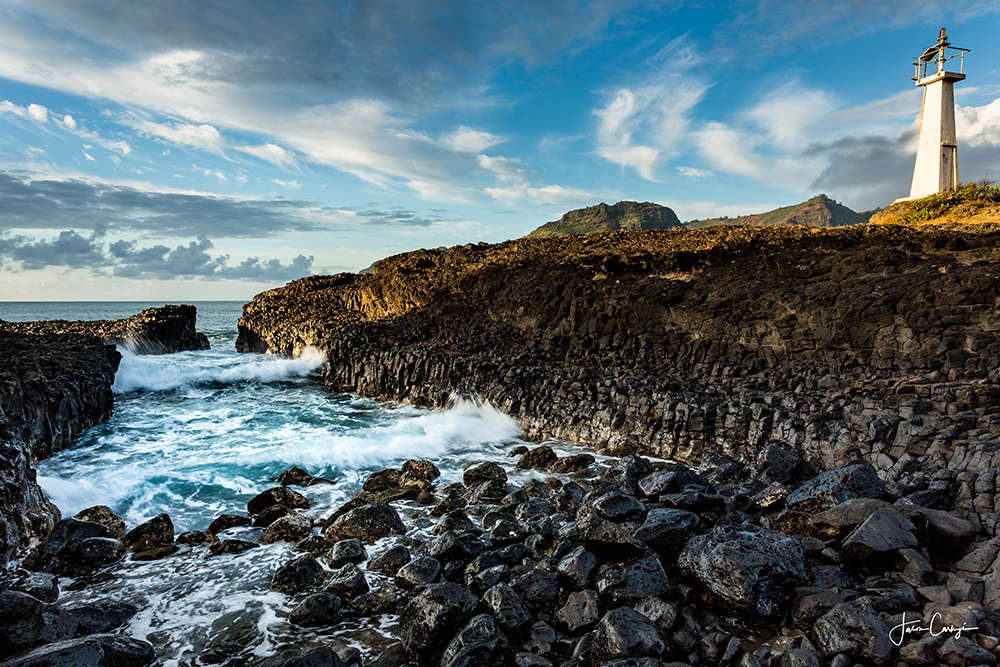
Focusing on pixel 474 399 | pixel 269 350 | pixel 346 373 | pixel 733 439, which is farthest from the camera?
pixel 269 350

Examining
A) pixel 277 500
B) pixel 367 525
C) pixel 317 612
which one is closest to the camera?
pixel 317 612

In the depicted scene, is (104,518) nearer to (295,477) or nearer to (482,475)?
(295,477)

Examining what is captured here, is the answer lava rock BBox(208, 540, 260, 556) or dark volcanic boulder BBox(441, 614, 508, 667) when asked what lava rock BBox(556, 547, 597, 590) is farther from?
lava rock BBox(208, 540, 260, 556)

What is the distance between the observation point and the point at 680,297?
15070mm

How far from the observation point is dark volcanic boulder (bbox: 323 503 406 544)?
23.0ft

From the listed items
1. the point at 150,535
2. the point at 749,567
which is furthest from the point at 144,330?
the point at 749,567

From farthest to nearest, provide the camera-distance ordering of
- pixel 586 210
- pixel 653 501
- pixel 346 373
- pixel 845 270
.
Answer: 1. pixel 586 210
2. pixel 346 373
3. pixel 845 270
4. pixel 653 501

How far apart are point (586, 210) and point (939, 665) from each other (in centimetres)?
5388

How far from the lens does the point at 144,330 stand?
2812cm

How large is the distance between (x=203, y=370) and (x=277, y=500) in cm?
1903

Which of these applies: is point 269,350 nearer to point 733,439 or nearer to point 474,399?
point 474,399

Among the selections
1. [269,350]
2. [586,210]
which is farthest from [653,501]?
[586,210]

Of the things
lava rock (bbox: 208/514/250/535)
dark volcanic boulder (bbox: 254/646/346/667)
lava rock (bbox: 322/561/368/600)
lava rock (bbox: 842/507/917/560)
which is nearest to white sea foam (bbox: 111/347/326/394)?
lava rock (bbox: 208/514/250/535)

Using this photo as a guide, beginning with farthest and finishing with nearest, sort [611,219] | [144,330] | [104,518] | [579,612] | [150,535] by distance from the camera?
[611,219], [144,330], [104,518], [150,535], [579,612]
